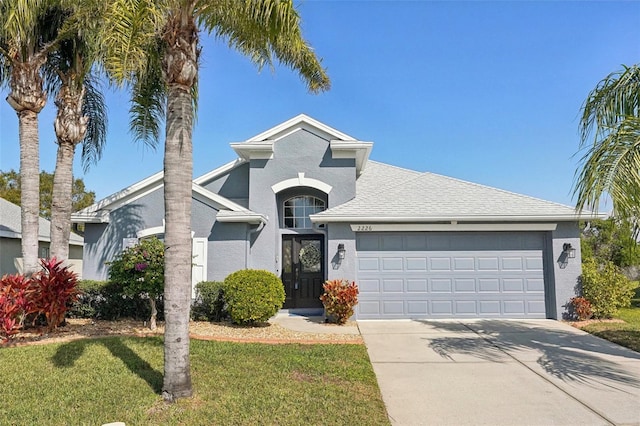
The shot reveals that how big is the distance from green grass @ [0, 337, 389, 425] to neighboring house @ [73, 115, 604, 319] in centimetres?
416

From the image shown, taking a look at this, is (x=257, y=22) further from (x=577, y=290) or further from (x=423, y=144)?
(x=423, y=144)

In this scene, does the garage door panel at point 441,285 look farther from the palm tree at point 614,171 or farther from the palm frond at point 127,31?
the palm frond at point 127,31

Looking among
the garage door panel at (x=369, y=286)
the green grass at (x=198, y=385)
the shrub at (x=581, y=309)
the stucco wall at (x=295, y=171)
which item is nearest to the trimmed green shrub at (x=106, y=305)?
the green grass at (x=198, y=385)

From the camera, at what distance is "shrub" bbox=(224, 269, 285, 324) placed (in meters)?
10.4

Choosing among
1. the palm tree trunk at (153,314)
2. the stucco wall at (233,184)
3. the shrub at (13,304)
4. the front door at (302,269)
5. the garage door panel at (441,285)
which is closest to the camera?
the shrub at (13,304)

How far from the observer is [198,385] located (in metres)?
5.79

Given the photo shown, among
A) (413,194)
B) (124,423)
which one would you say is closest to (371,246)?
(413,194)

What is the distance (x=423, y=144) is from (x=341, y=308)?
11487mm

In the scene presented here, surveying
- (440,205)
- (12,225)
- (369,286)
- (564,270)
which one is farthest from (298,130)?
(12,225)

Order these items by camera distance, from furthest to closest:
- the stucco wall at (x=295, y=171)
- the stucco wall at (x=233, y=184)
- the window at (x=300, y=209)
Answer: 1. the stucco wall at (x=233, y=184)
2. the window at (x=300, y=209)
3. the stucco wall at (x=295, y=171)

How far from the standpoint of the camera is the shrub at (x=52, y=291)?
9.18 metres

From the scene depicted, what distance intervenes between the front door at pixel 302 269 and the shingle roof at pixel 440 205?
2.42m

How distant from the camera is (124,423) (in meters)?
4.61

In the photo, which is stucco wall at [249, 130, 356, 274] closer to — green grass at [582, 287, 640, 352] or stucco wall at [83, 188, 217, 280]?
stucco wall at [83, 188, 217, 280]
